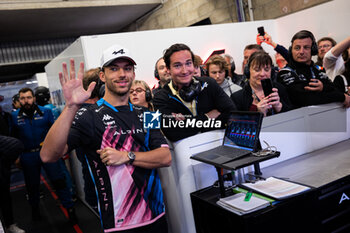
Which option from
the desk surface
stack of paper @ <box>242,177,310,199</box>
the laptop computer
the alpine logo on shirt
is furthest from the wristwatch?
the desk surface

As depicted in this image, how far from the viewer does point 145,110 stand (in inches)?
66.5

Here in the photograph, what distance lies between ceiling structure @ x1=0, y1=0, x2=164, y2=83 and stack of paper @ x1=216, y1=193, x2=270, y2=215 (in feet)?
19.0

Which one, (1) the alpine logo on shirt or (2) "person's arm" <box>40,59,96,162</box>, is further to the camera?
(1) the alpine logo on shirt

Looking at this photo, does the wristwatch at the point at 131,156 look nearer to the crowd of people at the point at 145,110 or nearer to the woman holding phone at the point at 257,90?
the crowd of people at the point at 145,110

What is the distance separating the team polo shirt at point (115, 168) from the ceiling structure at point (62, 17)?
537 cm

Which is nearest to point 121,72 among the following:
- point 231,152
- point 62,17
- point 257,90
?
point 231,152

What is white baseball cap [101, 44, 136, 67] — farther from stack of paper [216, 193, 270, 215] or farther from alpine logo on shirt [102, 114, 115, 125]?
stack of paper [216, 193, 270, 215]

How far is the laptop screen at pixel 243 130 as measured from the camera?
1632 mm

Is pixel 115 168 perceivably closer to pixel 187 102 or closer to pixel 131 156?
pixel 131 156

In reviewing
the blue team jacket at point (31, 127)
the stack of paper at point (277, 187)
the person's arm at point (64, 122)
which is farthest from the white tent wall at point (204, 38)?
the stack of paper at point (277, 187)

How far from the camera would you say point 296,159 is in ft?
7.10

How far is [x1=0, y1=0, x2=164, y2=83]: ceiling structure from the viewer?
19.7ft

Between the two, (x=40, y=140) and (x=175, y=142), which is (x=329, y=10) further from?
(x=40, y=140)

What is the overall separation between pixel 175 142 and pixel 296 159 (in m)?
0.91
